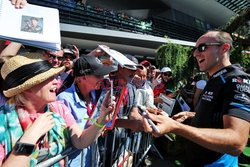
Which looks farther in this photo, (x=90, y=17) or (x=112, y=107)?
(x=90, y=17)

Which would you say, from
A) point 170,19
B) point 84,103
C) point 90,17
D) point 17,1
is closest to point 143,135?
point 84,103

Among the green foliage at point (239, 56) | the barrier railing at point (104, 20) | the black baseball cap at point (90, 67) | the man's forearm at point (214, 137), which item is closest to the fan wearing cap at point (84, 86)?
the black baseball cap at point (90, 67)

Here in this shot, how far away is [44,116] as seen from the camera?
5.61 ft

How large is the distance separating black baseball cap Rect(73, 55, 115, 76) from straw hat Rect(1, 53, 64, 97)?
990mm

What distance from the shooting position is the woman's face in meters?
1.78

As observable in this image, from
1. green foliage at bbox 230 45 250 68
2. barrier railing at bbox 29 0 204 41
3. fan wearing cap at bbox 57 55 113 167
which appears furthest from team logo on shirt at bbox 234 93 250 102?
barrier railing at bbox 29 0 204 41

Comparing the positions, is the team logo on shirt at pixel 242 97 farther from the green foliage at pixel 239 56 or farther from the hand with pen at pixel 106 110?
the green foliage at pixel 239 56

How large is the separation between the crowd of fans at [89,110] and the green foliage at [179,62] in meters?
11.4

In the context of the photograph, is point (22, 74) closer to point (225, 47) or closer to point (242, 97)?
point (242, 97)

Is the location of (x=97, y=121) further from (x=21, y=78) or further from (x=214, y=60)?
(x=214, y=60)

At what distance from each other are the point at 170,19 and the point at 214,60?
34807mm

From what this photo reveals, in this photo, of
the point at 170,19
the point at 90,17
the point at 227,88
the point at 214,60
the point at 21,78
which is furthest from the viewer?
the point at 170,19

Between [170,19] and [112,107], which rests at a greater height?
[170,19]

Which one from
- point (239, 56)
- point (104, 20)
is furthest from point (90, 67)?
point (104, 20)
